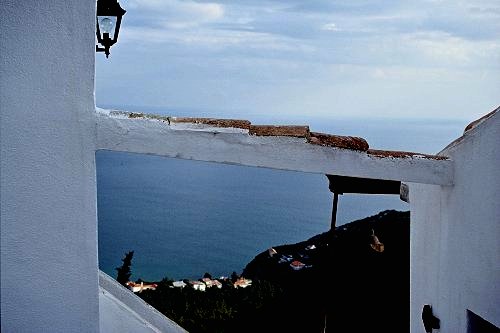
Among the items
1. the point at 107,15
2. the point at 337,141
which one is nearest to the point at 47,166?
the point at 337,141

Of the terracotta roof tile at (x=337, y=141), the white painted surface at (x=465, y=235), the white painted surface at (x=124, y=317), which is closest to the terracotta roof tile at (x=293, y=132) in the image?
the terracotta roof tile at (x=337, y=141)

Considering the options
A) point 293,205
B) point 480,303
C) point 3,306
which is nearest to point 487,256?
point 480,303

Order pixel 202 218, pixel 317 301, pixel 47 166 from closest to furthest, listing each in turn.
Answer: pixel 47 166 → pixel 317 301 → pixel 202 218

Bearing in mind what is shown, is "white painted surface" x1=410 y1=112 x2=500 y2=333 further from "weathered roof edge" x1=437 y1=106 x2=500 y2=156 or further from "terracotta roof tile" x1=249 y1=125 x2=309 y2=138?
"terracotta roof tile" x1=249 y1=125 x2=309 y2=138

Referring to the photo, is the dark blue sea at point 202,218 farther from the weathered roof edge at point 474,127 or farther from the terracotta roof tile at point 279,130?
the terracotta roof tile at point 279,130

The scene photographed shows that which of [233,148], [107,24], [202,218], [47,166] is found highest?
[107,24]

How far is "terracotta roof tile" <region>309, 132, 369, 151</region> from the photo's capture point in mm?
2830

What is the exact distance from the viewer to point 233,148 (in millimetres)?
2691

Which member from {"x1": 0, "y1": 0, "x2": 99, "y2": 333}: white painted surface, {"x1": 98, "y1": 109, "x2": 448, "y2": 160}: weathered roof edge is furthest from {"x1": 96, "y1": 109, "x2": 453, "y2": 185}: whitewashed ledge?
{"x1": 0, "y1": 0, "x2": 99, "y2": 333}: white painted surface

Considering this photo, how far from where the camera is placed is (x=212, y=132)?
264 cm

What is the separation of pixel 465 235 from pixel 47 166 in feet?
7.61

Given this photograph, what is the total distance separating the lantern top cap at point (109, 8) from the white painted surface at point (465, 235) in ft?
10.1

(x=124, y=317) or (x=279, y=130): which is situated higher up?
(x=279, y=130)

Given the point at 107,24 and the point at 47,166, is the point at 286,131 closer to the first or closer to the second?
the point at 47,166
